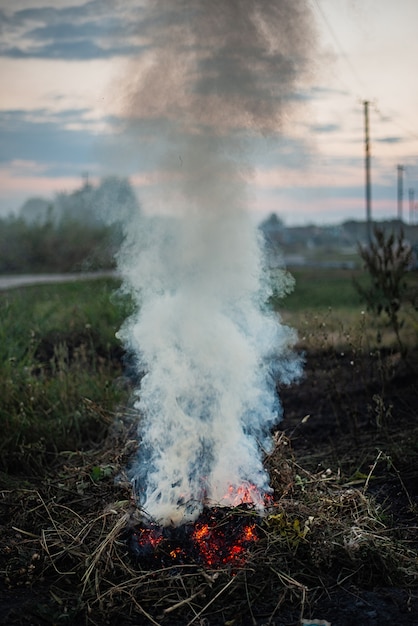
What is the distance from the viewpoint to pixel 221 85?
4254 mm

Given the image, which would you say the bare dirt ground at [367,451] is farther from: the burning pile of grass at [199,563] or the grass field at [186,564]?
the burning pile of grass at [199,563]

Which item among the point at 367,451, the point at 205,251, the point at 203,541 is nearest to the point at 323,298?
the point at 367,451

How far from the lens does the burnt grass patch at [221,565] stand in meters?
3.15

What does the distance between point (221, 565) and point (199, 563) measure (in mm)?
111

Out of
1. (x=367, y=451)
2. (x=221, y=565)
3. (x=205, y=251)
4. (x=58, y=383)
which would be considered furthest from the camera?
(x=58, y=383)

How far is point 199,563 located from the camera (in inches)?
135

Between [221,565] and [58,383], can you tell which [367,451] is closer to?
[221,565]

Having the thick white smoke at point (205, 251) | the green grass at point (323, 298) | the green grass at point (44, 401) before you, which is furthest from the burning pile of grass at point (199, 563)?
the green grass at point (323, 298)

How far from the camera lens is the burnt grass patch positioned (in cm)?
315

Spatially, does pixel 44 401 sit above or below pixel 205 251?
below

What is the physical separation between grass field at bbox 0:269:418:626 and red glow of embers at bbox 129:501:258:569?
7 centimetres

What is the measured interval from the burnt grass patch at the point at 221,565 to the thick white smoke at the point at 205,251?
10.5 inches

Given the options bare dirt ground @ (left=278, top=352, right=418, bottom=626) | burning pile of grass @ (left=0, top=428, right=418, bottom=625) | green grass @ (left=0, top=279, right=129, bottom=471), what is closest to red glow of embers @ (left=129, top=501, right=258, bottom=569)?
burning pile of grass @ (left=0, top=428, right=418, bottom=625)

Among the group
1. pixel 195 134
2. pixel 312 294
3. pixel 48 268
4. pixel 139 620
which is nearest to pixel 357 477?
pixel 139 620
